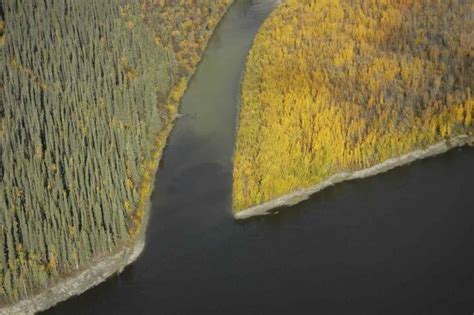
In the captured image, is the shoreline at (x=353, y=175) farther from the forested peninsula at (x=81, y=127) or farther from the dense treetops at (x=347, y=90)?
the forested peninsula at (x=81, y=127)

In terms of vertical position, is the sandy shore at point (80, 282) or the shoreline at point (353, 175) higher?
the shoreline at point (353, 175)

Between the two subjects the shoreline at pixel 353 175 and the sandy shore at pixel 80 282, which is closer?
the sandy shore at pixel 80 282

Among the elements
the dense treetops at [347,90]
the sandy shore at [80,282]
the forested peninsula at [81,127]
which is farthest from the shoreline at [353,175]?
the forested peninsula at [81,127]

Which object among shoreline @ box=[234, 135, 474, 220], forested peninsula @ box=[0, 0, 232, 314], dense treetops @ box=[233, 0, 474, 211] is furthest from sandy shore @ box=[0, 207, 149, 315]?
dense treetops @ box=[233, 0, 474, 211]

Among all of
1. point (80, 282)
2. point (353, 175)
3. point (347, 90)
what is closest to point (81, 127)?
point (80, 282)

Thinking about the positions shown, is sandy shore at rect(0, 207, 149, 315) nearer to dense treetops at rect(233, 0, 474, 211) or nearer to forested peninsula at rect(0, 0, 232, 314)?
forested peninsula at rect(0, 0, 232, 314)

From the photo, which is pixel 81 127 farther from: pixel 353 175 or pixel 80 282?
pixel 353 175

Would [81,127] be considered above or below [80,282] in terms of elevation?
above
